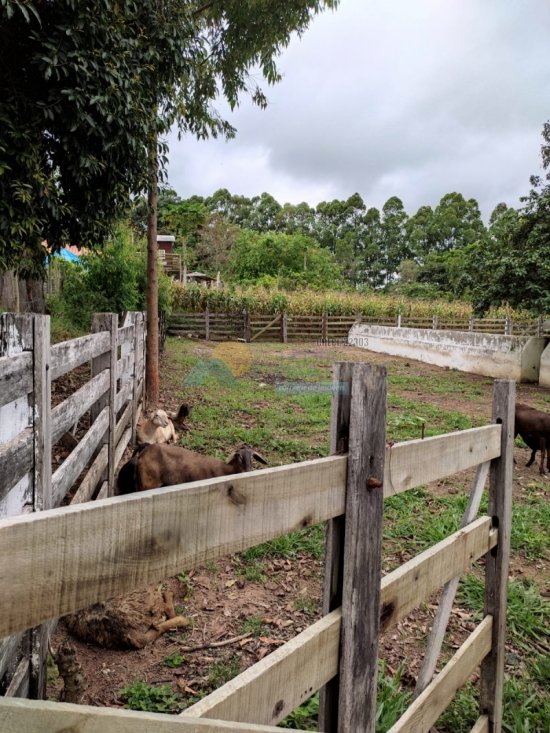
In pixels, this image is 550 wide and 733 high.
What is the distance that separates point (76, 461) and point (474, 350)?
13.9m

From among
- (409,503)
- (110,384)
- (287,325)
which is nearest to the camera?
(110,384)

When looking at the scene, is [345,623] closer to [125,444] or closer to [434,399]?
[125,444]

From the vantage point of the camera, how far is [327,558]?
134cm

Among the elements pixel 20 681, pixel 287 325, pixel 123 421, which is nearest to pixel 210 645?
pixel 20 681

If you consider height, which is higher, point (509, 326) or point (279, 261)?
point (279, 261)

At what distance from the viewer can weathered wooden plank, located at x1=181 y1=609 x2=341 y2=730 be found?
973 mm

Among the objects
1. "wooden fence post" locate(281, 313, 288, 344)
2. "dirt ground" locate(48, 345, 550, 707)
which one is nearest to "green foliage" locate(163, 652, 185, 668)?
"dirt ground" locate(48, 345, 550, 707)

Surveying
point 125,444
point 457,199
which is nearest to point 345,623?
point 125,444

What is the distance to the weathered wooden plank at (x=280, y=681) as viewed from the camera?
38.3 inches

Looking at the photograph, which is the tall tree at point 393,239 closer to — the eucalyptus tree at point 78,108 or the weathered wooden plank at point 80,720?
the eucalyptus tree at point 78,108

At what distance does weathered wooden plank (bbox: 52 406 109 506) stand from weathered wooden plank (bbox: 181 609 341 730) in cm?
156

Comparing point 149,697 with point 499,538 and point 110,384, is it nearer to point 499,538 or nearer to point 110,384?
point 499,538

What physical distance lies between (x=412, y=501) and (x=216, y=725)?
4.45m

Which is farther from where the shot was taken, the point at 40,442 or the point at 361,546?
the point at 40,442
